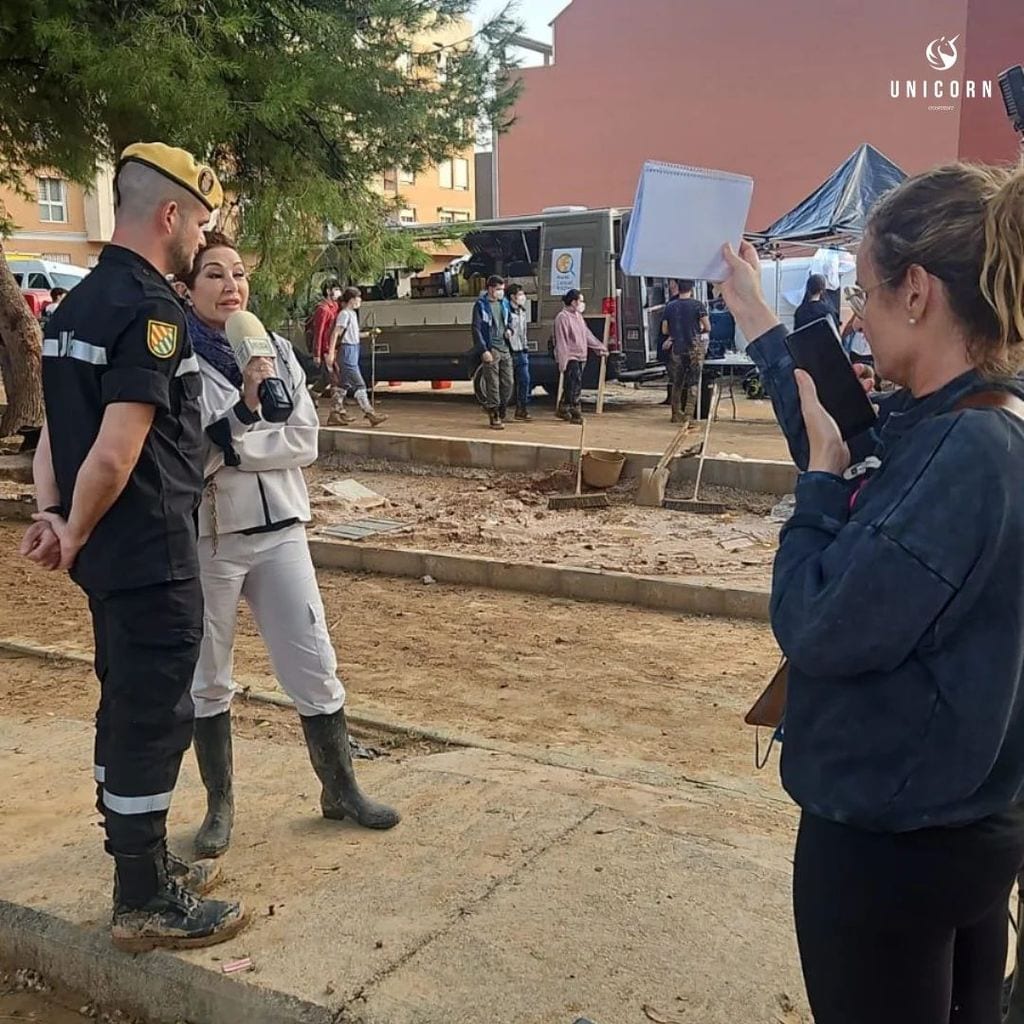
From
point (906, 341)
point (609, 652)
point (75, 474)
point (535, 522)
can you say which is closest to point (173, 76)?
point (535, 522)

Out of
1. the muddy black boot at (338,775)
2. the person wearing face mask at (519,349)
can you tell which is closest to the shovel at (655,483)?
the person wearing face mask at (519,349)

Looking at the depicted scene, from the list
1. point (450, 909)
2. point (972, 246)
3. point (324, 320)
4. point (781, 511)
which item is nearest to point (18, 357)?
point (324, 320)

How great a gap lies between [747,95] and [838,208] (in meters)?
16.6

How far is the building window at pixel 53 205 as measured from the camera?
40.7 m

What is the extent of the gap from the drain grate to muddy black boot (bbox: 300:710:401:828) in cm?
515

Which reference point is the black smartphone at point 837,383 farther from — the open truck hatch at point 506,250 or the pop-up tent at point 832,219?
the open truck hatch at point 506,250

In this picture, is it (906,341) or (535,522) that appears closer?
(906,341)

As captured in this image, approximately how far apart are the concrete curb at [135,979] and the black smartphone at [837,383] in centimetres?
184

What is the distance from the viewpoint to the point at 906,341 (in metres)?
1.58

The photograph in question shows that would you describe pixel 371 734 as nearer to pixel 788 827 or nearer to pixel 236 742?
pixel 236 742

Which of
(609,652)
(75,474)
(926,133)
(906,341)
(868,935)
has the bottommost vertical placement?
(609,652)

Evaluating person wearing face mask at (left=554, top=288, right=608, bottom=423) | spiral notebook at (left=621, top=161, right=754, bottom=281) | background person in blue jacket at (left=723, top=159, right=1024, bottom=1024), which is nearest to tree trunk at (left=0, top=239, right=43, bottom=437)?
person wearing face mask at (left=554, top=288, right=608, bottom=423)

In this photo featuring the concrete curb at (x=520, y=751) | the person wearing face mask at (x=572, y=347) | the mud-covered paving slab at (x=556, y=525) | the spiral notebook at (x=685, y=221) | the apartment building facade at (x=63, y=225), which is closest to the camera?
the spiral notebook at (x=685, y=221)

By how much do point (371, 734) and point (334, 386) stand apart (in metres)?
10.8
